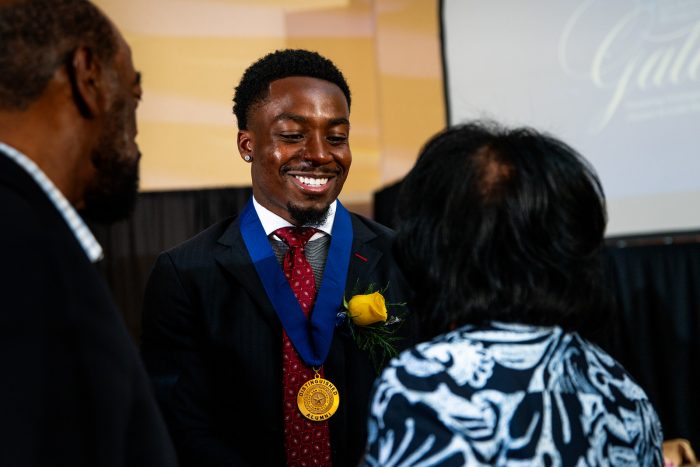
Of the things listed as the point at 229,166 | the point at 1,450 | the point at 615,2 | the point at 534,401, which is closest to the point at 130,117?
the point at 1,450

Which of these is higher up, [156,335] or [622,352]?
[156,335]

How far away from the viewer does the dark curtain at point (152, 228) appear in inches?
281

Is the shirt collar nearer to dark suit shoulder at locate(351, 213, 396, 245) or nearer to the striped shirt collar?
dark suit shoulder at locate(351, 213, 396, 245)

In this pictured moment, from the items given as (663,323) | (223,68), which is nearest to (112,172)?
(663,323)

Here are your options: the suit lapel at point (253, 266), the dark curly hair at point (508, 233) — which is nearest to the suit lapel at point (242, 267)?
the suit lapel at point (253, 266)

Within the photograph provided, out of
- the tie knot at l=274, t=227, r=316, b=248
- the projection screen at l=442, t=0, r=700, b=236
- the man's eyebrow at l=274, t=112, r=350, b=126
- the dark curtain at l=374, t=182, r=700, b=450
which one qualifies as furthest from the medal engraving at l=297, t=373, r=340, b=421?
the dark curtain at l=374, t=182, r=700, b=450

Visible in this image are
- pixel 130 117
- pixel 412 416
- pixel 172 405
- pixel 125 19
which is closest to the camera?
pixel 412 416

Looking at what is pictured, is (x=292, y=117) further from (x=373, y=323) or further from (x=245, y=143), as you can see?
(x=373, y=323)

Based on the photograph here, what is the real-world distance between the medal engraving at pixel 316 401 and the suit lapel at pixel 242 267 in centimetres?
17

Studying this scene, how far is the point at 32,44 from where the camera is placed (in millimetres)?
1167

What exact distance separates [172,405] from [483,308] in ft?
3.17

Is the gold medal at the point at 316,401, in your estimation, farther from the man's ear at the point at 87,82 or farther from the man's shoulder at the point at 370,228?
the man's ear at the point at 87,82

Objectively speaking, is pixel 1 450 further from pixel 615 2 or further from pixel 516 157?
pixel 615 2

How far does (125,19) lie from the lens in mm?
7496
